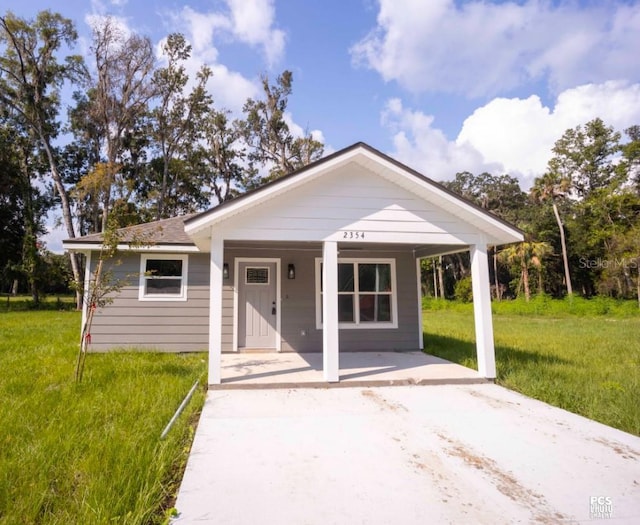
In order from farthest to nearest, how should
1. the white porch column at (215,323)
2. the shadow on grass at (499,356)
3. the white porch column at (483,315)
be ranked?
1. the shadow on grass at (499,356)
2. the white porch column at (483,315)
3. the white porch column at (215,323)

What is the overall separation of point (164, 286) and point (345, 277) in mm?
4230

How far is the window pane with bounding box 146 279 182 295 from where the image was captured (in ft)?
27.7

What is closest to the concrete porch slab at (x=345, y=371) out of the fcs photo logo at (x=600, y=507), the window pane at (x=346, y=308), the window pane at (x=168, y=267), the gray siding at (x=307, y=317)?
the gray siding at (x=307, y=317)

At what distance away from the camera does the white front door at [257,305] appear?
832cm

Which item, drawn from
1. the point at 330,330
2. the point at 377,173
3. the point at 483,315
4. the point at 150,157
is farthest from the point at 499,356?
the point at 150,157

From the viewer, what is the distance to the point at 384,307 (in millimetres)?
8719

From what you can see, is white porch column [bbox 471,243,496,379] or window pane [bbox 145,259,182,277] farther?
window pane [bbox 145,259,182,277]

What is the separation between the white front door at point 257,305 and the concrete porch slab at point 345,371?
399mm

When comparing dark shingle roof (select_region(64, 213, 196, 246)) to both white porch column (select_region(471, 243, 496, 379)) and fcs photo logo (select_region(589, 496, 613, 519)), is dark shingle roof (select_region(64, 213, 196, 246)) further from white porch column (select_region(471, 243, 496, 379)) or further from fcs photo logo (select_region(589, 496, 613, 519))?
fcs photo logo (select_region(589, 496, 613, 519))

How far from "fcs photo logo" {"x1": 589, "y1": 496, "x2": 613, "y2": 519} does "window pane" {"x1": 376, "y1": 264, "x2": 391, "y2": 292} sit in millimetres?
6198

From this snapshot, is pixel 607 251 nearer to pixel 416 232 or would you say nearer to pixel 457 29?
pixel 457 29

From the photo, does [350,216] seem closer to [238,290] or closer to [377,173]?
[377,173]

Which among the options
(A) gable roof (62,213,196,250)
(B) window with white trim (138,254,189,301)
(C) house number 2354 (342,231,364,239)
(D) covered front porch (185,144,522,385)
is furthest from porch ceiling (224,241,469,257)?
(C) house number 2354 (342,231,364,239)

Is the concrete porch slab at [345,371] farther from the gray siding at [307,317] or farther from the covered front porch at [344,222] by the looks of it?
the gray siding at [307,317]
